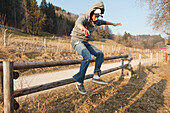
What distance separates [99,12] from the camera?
2537mm

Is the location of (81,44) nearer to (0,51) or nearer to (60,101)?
(60,101)

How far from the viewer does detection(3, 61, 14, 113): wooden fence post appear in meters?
1.52

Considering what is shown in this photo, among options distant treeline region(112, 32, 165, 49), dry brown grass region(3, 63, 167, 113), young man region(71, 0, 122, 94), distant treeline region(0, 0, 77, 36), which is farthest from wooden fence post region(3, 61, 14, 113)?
distant treeline region(112, 32, 165, 49)

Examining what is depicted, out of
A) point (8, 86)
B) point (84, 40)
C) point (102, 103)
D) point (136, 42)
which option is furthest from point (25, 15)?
point (136, 42)

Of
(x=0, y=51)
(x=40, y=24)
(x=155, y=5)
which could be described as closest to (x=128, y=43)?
(x=40, y=24)

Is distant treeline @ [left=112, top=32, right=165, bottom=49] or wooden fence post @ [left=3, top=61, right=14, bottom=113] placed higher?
distant treeline @ [left=112, top=32, right=165, bottom=49]

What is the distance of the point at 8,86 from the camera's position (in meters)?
1.55

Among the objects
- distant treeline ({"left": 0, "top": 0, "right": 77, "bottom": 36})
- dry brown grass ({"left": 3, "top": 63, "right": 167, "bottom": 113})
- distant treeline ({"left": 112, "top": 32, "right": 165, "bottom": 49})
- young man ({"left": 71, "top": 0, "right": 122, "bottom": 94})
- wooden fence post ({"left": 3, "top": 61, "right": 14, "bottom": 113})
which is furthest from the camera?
distant treeline ({"left": 112, "top": 32, "right": 165, "bottom": 49})

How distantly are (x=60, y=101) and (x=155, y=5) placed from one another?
10.6m

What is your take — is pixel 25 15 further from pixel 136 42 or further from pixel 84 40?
pixel 136 42

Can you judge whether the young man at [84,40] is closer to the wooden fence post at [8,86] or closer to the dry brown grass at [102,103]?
the dry brown grass at [102,103]

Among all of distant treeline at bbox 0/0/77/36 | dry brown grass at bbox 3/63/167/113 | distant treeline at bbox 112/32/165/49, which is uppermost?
distant treeline at bbox 0/0/77/36

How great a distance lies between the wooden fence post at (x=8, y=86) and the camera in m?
1.52

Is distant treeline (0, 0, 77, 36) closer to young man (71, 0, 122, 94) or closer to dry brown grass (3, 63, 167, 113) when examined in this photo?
dry brown grass (3, 63, 167, 113)
